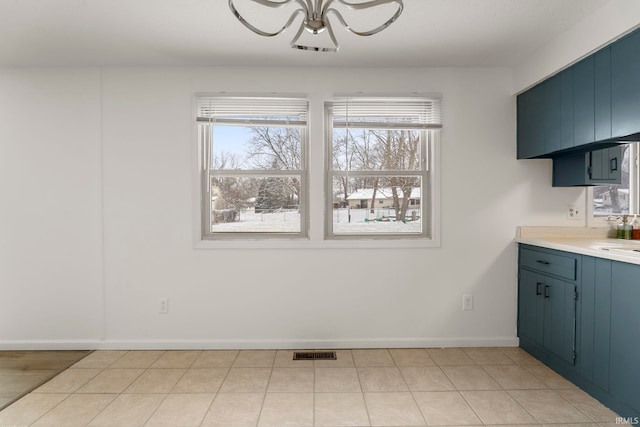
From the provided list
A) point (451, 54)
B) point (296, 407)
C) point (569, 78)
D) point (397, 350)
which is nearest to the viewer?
point (296, 407)

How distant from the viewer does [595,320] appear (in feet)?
8.25

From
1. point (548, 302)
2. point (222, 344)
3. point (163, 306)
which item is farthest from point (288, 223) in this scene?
point (548, 302)

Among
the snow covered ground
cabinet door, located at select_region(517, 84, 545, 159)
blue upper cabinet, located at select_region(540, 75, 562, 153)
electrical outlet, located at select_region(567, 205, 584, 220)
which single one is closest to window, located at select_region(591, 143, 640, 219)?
electrical outlet, located at select_region(567, 205, 584, 220)

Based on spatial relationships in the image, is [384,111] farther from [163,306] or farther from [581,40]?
[163,306]

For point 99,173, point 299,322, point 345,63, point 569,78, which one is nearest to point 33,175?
point 99,173

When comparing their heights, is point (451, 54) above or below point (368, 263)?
above

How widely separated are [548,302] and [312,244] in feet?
6.08

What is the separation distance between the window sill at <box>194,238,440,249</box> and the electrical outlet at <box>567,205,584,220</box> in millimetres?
1140

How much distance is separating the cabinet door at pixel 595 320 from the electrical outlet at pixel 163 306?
310 centimetres

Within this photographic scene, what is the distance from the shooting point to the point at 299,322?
11.3 ft

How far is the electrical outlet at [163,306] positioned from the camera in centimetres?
342

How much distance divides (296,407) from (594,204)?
298 cm

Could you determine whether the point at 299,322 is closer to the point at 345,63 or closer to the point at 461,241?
the point at 461,241

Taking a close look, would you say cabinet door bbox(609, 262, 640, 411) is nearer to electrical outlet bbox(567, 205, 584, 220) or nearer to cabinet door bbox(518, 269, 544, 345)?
cabinet door bbox(518, 269, 544, 345)
